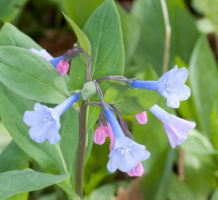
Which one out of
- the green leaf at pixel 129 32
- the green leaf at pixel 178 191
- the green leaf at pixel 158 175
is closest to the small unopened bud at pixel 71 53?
the green leaf at pixel 158 175

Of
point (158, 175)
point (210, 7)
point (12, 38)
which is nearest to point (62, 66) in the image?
point (12, 38)

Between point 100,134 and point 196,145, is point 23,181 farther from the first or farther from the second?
point 196,145

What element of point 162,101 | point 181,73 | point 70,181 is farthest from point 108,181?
point 181,73

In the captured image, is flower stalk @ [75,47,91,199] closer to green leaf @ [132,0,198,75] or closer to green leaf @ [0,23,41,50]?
green leaf @ [0,23,41,50]

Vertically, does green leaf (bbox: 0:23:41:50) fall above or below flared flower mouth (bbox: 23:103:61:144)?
below

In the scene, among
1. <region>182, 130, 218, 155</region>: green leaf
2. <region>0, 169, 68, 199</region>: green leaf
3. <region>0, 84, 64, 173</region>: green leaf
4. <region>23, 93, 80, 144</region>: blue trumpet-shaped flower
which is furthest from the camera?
<region>182, 130, 218, 155</region>: green leaf

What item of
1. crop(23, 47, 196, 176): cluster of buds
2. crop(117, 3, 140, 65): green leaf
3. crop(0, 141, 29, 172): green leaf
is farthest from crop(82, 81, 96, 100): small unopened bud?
crop(117, 3, 140, 65): green leaf

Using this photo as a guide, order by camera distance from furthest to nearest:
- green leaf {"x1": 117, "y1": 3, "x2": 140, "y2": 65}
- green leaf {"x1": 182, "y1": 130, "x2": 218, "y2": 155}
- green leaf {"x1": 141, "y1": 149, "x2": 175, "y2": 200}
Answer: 1. green leaf {"x1": 117, "y1": 3, "x2": 140, "y2": 65}
2. green leaf {"x1": 141, "y1": 149, "x2": 175, "y2": 200}
3. green leaf {"x1": 182, "y1": 130, "x2": 218, "y2": 155}
